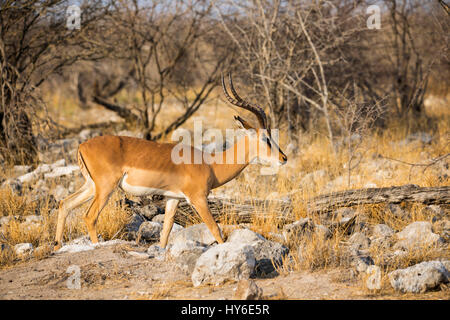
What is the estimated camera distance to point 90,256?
521 cm

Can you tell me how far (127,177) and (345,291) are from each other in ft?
8.45

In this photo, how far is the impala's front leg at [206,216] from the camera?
17.9 ft

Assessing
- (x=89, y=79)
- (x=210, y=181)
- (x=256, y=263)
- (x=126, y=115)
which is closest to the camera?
(x=256, y=263)

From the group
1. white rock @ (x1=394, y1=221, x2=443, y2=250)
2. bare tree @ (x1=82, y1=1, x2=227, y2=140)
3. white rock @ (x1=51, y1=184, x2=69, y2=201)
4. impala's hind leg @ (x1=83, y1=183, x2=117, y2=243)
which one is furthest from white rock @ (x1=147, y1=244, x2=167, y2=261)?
bare tree @ (x1=82, y1=1, x2=227, y2=140)

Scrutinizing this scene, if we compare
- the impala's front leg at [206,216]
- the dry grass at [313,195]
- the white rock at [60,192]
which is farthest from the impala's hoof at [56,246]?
the white rock at [60,192]

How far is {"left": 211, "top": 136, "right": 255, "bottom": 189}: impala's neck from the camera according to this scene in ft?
19.4

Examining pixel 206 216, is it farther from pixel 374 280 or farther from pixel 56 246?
pixel 374 280

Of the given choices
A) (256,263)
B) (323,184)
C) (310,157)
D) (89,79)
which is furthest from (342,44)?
(89,79)

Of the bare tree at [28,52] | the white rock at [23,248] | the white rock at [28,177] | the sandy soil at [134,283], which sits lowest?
the sandy soil at [134,283]

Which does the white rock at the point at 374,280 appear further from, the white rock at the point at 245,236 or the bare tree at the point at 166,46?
the bare tree at the point at 166,46

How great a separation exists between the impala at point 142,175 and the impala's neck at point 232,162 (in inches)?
2.0

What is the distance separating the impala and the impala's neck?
5 centimetres

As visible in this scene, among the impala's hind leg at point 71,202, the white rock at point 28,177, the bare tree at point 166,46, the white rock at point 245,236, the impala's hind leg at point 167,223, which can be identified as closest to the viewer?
the white rock at point 245,236
